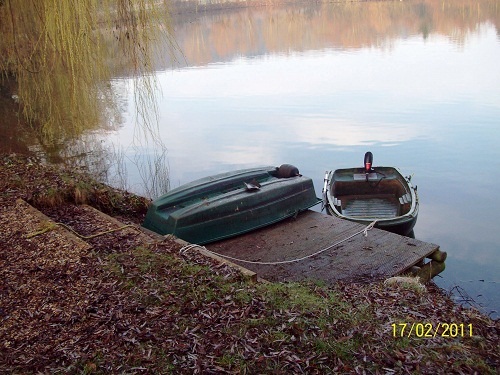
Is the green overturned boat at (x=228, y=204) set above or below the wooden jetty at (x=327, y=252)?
above

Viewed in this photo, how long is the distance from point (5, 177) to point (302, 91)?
18.7m

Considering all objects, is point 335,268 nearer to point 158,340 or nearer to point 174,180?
point 158,340

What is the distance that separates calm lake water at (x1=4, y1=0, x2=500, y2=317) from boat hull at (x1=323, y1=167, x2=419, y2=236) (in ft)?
2.85

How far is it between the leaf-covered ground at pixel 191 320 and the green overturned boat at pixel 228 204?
95.5 inches

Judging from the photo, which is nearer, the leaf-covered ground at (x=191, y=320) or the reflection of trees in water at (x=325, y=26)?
the leaf-covered ground at (x=191, y=320)

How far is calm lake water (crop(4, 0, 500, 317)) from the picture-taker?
1188 cm

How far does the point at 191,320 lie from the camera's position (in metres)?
3.86

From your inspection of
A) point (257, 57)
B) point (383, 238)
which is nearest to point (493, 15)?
point (257, 57)

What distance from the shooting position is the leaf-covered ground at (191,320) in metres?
3.40

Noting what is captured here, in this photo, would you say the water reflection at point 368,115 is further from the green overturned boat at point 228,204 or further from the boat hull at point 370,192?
the green overturned boat at point 228,204

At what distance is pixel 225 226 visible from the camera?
8.23 metres
